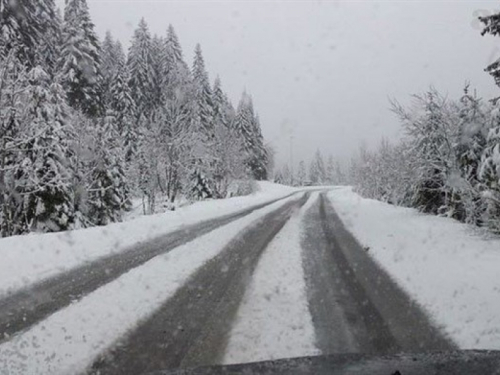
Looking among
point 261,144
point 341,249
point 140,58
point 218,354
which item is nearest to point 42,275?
point 218,354

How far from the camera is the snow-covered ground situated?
505 cm

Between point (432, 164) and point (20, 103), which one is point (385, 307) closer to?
point (432, 164)

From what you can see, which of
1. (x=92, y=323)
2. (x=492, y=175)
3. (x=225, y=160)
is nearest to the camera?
(x=92, y=323)

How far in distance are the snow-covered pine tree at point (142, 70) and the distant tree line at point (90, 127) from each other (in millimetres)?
111

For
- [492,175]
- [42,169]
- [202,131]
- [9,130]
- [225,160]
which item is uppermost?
[202,131]

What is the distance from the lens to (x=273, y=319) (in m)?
5.25

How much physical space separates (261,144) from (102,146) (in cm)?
5503

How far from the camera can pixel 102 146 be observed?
77.3 ft

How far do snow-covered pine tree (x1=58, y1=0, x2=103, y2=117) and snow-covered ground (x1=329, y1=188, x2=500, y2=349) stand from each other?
2615 centimetres

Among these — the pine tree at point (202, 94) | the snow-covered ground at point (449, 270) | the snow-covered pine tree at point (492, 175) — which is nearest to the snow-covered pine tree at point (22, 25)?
the pine tree at point (202, 94)

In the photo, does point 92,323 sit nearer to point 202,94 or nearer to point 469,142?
point 469,142

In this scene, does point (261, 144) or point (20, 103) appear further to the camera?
point (261, 144)

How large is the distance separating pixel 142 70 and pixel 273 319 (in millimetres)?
48247

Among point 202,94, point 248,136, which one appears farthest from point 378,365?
point 248,136
